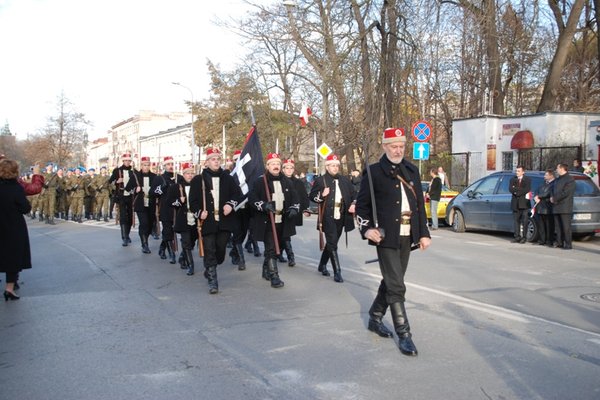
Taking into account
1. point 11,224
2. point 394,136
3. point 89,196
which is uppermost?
point 394,136

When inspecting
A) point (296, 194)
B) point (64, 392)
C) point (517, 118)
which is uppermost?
point (517, 118)

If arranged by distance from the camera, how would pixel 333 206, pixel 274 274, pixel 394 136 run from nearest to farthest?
1. pixel 394 136
2. pixel 274 274
3. pixel 333 206

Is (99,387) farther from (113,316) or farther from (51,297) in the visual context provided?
(51,297)

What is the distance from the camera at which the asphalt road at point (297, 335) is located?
15.3 ft

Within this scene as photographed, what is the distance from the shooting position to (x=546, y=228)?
13898mm

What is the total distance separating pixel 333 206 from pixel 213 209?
190 cm

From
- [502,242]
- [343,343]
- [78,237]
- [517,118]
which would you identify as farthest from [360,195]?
[517,118]

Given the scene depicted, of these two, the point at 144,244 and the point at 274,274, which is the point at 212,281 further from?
the point at 144,244

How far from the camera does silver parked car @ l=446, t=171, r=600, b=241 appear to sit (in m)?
13.8

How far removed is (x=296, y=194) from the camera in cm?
935

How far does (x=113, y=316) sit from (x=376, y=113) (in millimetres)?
19740

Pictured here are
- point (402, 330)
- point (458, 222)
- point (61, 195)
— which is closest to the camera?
point (402, 330)

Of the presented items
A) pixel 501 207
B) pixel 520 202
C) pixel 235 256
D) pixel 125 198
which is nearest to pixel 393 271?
pixel 235 256

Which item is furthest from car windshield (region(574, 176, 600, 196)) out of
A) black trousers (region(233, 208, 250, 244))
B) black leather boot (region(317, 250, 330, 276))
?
black trousers (region(233, 208, 250, 244))
